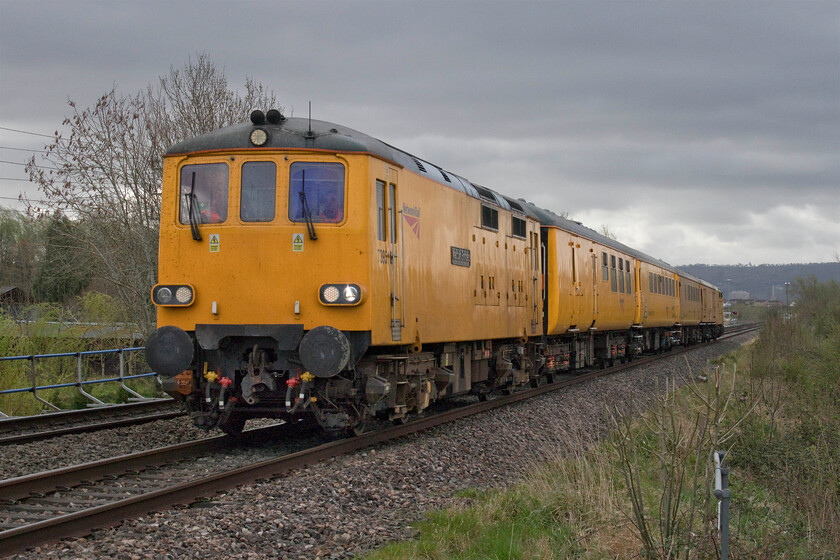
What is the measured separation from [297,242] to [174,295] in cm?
157

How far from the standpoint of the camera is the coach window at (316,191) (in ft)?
31.1

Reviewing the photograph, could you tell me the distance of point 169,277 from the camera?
9750mm

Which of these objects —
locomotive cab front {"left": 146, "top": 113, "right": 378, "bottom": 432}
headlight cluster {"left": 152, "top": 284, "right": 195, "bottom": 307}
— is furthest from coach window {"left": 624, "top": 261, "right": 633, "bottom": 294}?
headlight cluster {"left": 152, "top": 284, "right": 195, "bottom": 307}

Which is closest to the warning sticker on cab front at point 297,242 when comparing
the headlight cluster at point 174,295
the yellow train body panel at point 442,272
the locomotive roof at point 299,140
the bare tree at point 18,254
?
the yellow train body panel at point 442,272

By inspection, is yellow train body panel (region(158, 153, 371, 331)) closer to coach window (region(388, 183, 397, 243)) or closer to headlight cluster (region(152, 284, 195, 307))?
headlight cluster (region(152, 284, 195, 307))

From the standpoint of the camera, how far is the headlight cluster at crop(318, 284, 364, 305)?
30.2 feet

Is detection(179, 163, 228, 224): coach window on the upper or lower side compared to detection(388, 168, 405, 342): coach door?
upper

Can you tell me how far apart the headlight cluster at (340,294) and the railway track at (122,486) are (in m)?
1.63

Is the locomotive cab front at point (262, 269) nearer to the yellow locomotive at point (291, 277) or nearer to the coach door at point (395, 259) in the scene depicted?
the yellow locomotive at point (291, 277)

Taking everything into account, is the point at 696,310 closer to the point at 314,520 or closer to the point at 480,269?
the point at 480,269

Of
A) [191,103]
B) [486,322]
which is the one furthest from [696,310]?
[486,322]

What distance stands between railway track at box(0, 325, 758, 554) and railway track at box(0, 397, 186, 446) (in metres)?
2.08

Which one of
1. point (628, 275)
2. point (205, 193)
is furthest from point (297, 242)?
point (628, 275)

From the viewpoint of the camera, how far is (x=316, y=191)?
9.53 metres
